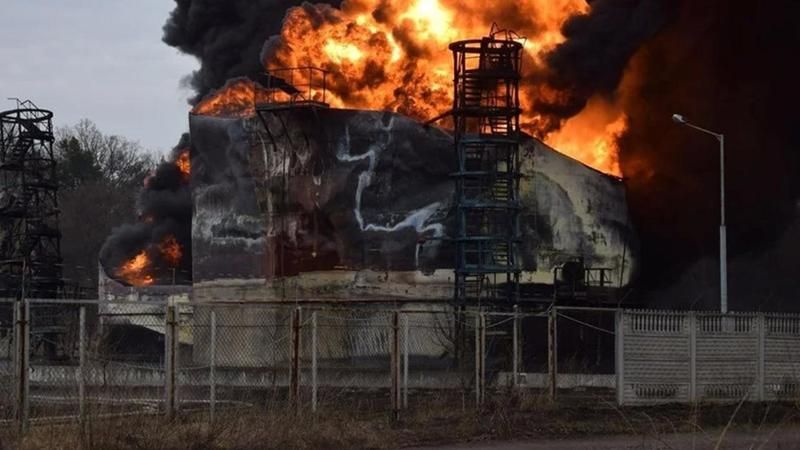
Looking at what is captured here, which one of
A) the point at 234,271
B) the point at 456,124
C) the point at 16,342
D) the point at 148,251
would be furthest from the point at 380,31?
the point at 16,342

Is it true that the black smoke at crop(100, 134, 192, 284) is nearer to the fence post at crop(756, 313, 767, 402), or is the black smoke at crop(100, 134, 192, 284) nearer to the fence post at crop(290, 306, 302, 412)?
the fence post at crop(756, 313, 767, 402)

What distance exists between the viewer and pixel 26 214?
190 feet

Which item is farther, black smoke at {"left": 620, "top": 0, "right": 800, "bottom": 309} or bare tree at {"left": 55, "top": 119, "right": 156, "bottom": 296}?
bare tree at {"left": 55, "top": 119, "right": 156, "bottom": 296}

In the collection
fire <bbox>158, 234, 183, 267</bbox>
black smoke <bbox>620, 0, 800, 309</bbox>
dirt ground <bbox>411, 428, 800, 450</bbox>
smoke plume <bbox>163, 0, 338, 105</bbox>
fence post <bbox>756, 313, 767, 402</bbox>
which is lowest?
dirt ground <bbox>411, 428, 800, 450</bbox>

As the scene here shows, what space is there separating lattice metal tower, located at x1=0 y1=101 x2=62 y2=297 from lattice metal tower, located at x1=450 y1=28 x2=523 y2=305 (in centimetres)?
2454

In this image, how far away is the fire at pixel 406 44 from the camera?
49938mm

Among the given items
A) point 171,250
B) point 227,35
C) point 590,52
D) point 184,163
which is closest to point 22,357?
point 590,52

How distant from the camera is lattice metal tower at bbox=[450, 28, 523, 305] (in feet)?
145

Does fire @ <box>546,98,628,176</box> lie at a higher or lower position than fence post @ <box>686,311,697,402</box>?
higher

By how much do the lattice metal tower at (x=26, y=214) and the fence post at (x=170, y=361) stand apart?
137 ft

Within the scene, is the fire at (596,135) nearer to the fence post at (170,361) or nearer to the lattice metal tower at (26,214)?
the lattice metal tower at (26,214)

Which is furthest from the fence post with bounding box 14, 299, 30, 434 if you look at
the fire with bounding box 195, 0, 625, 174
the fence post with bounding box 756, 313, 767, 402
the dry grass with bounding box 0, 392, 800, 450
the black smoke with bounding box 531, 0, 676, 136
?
the black smoke with bounding box 531, 0, 676, 136

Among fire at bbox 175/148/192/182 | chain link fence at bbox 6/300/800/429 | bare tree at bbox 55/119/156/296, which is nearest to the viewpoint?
chain link fence at bbox 6/300/800/429

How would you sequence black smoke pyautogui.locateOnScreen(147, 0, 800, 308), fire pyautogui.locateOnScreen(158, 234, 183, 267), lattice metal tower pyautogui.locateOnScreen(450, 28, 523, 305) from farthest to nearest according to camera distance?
fire pyautogui.locateOnScreen(158, 234, 183, 267)
black smoke pyautogui.locateOnScreen(147, 0, 800, 308)
lattice metal tower pyautogui.locateOnScreen(450, 28, 523, 305)
